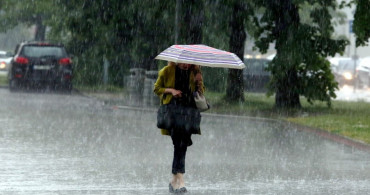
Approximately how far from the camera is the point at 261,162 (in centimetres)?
1276

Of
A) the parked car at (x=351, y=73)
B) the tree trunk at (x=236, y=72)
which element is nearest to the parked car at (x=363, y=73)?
the parked car at (x=351, y=73)

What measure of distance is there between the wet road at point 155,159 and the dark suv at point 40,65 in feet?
32.8

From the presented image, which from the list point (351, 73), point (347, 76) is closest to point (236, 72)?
point (347, 76)

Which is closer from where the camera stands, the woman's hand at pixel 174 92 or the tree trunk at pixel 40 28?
the woman's hand at pixel 174 92

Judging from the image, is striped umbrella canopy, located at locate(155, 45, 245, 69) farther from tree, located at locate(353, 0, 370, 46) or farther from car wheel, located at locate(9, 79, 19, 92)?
car wheel, located at locate(9, 79, 19, 92)

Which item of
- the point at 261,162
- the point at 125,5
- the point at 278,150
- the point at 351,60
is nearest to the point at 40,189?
the point at 261,162

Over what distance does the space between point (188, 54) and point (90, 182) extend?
1.88 m

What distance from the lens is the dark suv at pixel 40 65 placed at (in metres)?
30.8

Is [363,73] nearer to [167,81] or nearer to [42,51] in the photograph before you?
[42,51]

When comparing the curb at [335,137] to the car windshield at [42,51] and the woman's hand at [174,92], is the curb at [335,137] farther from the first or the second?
the car windshield at [42,51]

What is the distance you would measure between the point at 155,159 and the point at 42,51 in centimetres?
1894

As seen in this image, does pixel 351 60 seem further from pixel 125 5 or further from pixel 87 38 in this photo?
pixel 125 5

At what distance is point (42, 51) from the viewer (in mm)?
31109

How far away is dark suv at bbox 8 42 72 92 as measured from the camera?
30766 mm
